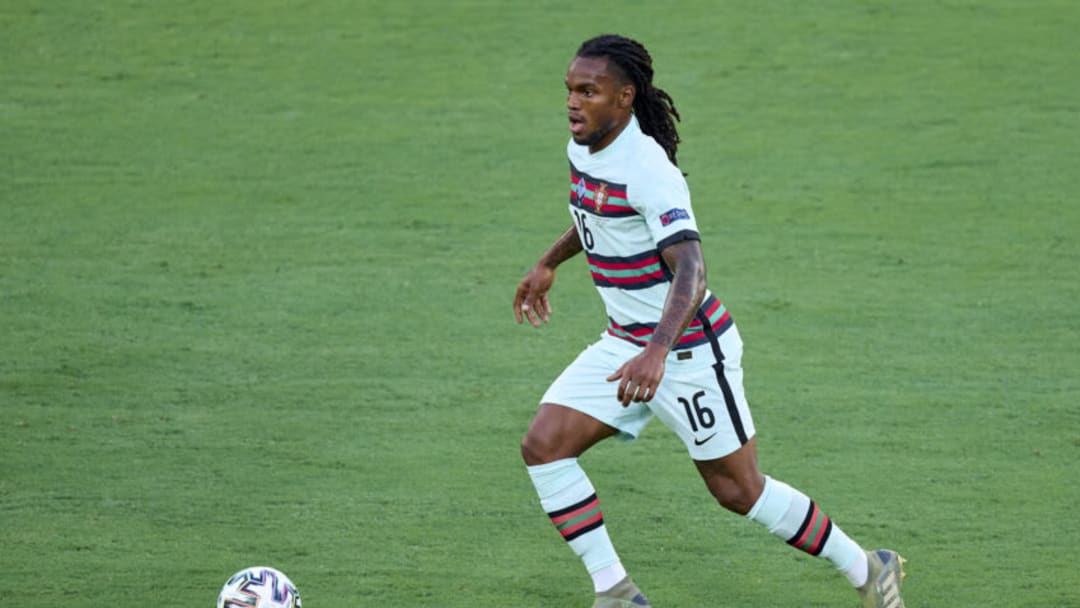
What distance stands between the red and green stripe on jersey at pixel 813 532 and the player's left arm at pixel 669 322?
96 centimetres

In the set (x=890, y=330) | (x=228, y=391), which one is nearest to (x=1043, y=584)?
(x=890, y=330)

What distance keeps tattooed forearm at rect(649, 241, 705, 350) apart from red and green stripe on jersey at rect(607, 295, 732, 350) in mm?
342

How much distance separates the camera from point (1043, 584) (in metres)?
6.70

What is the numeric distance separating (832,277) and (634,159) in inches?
239

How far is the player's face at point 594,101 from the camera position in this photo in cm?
609

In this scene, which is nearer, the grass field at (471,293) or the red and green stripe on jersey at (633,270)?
the red and green stripe on jersey at (633,270)

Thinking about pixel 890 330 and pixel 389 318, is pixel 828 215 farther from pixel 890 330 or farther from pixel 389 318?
pixel 389 318

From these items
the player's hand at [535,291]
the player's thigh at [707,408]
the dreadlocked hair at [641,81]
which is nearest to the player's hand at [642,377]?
the player's thigh at [707,408]

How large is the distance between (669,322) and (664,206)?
45cm

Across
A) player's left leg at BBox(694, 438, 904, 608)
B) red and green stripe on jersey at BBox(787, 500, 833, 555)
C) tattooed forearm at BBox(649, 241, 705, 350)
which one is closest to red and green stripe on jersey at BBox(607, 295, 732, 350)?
tattooed forearm at BBox(649, 241, 705, 350)

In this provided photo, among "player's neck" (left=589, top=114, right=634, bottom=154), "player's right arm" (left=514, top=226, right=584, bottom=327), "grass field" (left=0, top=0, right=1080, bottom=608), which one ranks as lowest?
"grass field" (left=0, top=0, right=1080, bottom=608)

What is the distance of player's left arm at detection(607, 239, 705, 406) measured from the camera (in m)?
5.61

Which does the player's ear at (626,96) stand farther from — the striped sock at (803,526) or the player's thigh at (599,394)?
the striped sock at (803,526)

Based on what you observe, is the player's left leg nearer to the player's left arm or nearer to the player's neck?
the player's left arm
